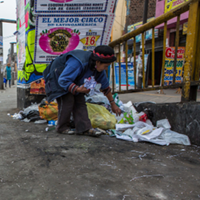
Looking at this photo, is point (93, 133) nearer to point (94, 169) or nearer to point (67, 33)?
point (94, 169)

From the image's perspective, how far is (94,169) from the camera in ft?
5.42

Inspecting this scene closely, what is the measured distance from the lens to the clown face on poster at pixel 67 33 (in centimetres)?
380

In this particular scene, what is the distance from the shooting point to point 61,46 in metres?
3.95

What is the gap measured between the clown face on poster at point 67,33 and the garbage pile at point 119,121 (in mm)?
1068

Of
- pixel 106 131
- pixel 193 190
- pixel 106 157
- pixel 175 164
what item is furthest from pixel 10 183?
pixel 106 131

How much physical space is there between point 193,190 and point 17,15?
506 centimetres

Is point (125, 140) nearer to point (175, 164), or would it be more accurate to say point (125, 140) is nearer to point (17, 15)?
point (175, 164)

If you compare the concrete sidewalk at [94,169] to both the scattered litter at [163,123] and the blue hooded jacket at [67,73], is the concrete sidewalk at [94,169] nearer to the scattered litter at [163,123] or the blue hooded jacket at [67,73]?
the scattered litter at [163,123]

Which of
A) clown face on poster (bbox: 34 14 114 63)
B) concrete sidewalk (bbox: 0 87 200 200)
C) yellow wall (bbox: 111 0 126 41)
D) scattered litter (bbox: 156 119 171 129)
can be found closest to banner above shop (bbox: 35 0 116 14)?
clown face on poster (bbox: 34 14 114 63)

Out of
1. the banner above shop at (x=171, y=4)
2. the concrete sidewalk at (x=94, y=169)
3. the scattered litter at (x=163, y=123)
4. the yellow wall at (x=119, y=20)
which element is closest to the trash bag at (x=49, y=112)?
the concrete sidewalk at (x=94, y=169)

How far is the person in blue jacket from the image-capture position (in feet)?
7.87

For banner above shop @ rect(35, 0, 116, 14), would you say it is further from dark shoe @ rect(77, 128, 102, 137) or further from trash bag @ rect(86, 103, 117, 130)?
dark shoe @ rect(77, 128, 102, 137)

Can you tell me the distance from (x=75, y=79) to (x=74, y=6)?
1.83 m

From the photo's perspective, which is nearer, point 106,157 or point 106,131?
point 106,157
